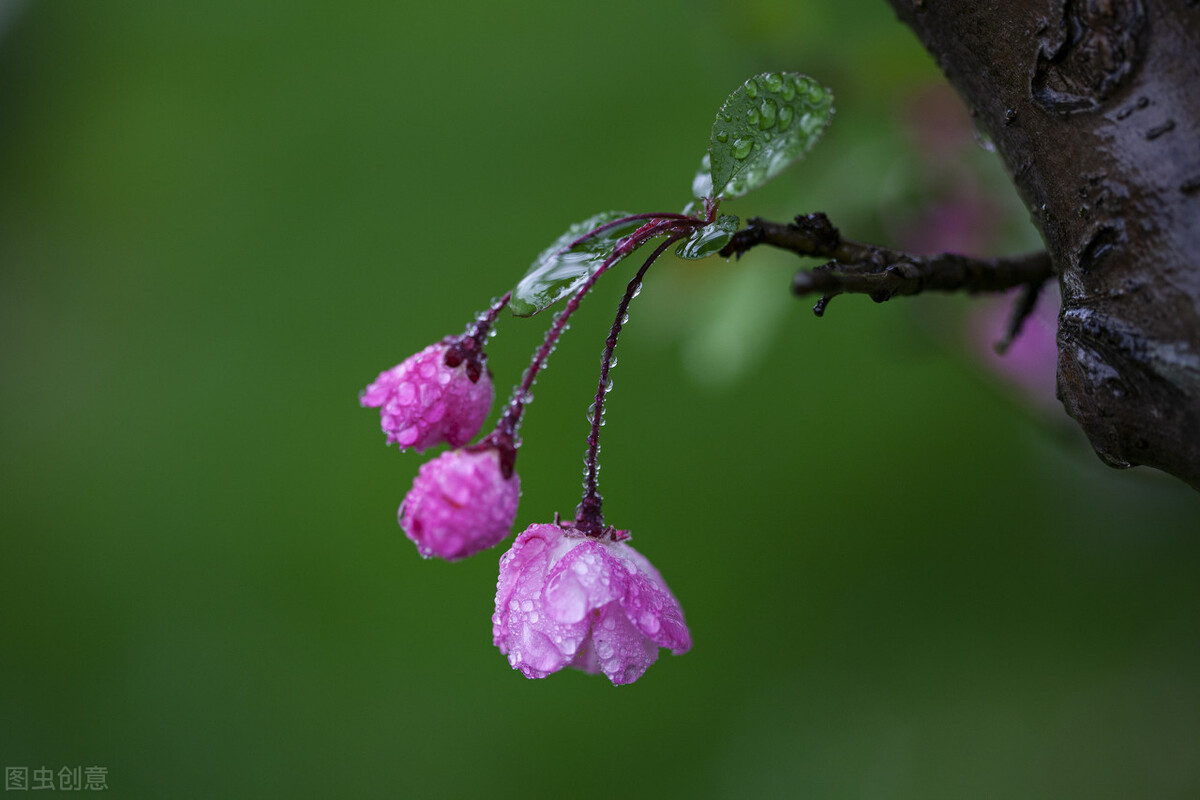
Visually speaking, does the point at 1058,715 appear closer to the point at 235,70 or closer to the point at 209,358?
the point at 209,358

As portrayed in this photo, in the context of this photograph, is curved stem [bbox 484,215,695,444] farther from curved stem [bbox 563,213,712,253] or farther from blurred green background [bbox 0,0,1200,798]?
blurred green background [bbox 0,0,1200,798]

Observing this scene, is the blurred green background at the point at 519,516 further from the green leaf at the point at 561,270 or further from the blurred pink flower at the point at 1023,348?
the green leaf at the point at 561,270

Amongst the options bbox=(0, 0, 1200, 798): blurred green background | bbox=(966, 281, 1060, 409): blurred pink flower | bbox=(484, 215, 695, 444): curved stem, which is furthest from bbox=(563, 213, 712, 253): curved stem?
bbox=(0, 0, 1200, 798): blurred green background

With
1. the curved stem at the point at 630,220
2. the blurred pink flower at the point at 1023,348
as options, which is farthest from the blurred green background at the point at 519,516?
the curved stem at the point at 630,220

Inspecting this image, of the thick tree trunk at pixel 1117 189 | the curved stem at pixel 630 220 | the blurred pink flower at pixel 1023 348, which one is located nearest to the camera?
the thick tree trunk at pixel 1117 189

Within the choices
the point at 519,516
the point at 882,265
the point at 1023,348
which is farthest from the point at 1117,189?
the point at 519,516

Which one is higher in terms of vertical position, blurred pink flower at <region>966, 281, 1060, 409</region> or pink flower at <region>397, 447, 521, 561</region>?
blurred pink flower at <region>966, 281, 1060, 409</region>

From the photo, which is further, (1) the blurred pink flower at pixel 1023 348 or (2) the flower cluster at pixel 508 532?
(1) the blurred pink flower at pixel 1023 348

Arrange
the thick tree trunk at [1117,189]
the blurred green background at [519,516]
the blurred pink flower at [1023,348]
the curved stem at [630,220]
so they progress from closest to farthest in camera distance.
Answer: the thick tree trunk at [1117,189] < the curved stem at [630,220] < the blurred pink flower at [1023,348] < the blurred green background at [519,516]

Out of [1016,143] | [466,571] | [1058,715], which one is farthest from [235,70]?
[1058,715]
